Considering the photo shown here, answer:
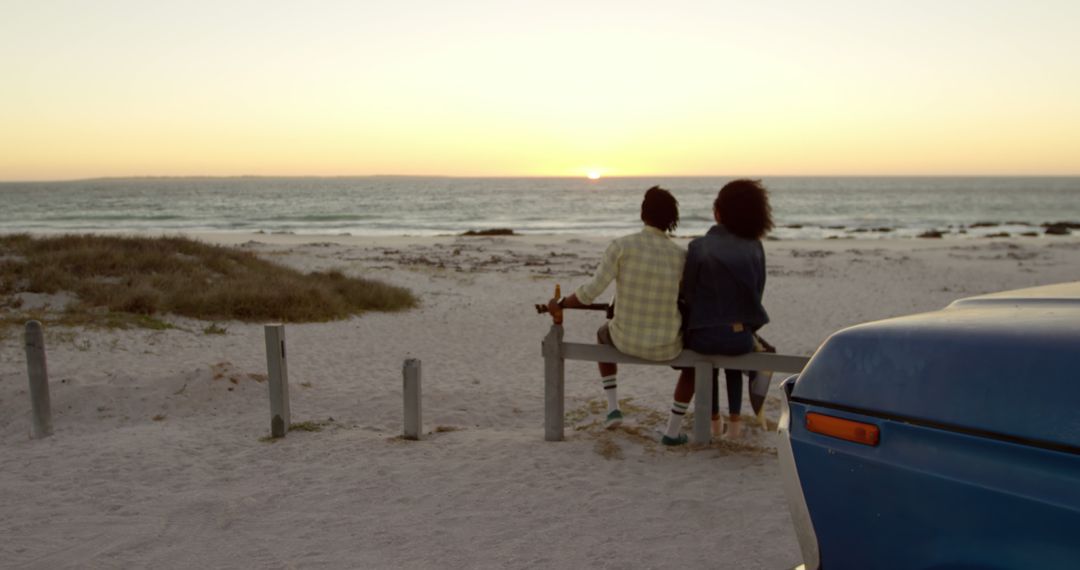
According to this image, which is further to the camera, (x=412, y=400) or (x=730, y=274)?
(x=412, y=400)

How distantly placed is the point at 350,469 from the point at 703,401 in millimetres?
2661

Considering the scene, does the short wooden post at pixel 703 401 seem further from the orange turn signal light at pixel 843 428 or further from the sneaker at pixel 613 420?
the orange turn signal light at pixel 843 428

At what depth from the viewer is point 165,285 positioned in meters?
13.8

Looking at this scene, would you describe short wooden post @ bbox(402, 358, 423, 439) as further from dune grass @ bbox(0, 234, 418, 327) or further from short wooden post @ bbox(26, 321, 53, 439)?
dune grass @ bbox(0, 234, 418, 327)

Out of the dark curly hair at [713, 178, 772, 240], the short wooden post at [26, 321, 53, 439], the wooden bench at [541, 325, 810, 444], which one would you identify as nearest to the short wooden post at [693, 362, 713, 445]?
the wooden bench at [541, 325, 810, 444]

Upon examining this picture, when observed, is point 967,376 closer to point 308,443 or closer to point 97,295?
point 308,443

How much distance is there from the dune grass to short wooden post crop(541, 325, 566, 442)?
7760mm

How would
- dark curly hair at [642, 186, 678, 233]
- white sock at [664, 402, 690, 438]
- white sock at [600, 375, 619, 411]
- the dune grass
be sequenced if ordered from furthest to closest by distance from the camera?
the dune grass
white sock at [600, 375, 619, 411]
white sock at [664, 402, 690, 438]
dark curly hair at [642, 186, 678, 233]

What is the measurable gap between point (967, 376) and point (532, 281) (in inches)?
711

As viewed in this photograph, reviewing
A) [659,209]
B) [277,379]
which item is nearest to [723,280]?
[659,209]

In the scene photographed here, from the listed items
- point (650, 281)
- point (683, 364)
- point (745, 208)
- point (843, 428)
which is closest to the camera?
point (843, 428)

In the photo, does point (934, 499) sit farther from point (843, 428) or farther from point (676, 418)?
point (676, 418)

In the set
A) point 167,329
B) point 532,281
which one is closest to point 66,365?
point 167,329

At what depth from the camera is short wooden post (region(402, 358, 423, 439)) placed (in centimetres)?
669
